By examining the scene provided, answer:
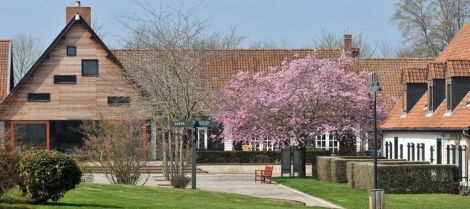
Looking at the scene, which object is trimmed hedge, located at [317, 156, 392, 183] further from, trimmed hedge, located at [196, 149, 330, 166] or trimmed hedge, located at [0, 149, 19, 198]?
trimmed hedge, located at [0, 149, 19, 198]

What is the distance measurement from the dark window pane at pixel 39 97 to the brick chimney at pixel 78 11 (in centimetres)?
638

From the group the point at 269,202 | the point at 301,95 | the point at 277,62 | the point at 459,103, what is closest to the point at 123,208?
the point at 269,202

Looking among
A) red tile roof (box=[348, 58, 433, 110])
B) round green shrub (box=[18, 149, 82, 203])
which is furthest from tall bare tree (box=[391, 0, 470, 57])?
round green shrub (box=[18, 149, 82, 203])

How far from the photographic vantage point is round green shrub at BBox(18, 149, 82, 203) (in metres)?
22.3

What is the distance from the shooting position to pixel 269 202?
3131 centimetres

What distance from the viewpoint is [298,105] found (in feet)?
170

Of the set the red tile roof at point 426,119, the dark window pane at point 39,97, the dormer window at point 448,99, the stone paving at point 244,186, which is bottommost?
the stone paving at point 244,186

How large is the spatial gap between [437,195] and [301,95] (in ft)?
56.4

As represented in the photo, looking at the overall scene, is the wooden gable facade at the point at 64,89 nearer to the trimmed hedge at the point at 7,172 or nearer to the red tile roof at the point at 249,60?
the red tile roof at the point at 249,60

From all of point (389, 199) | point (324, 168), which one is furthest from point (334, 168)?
point (389, 199)

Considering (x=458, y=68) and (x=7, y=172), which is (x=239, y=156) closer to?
(x=458, y=68)

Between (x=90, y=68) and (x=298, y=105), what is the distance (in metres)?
16.6

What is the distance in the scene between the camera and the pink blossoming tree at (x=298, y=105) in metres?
51.7

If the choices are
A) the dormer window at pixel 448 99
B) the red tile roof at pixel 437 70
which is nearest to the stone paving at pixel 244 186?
the dormer window at pixel 448 99
